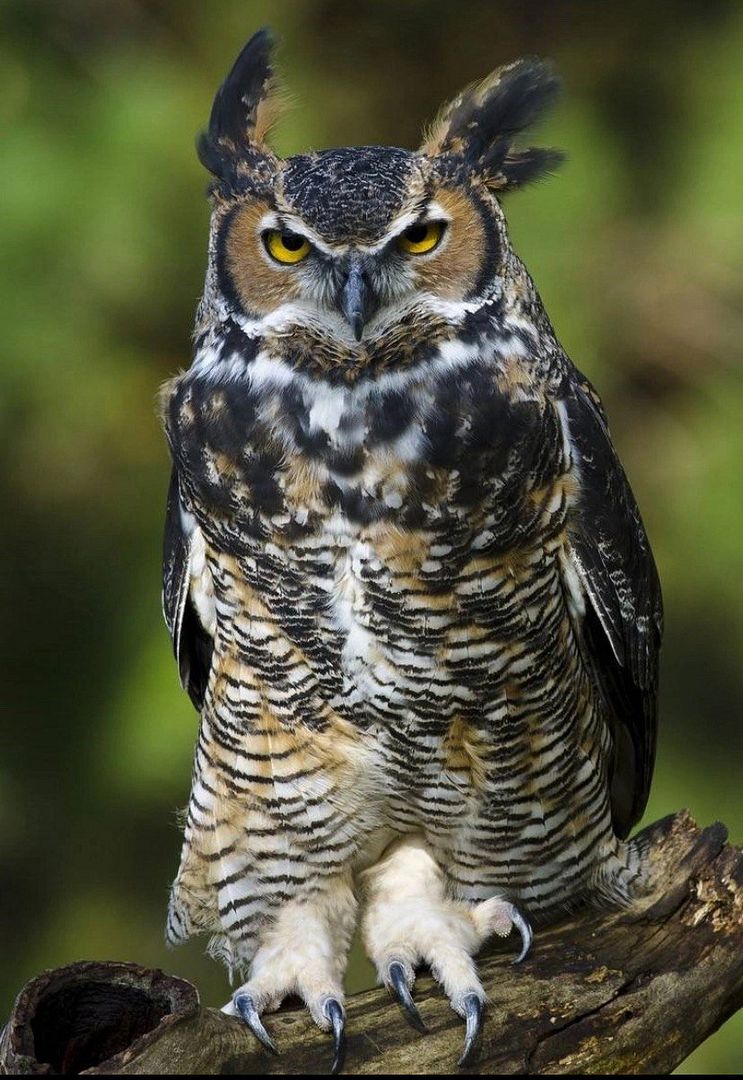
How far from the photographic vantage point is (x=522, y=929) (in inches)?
83.4

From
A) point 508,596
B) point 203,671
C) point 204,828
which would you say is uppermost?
point 508,596

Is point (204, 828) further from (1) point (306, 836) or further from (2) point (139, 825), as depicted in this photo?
(2) point (139, 825)

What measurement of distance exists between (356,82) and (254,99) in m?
1.39

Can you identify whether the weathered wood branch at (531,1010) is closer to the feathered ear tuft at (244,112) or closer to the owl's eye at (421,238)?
the owl's eye at (421,238)

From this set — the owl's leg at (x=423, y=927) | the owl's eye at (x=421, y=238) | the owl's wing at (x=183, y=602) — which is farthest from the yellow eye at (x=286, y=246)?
the owl's leg at (x=423, y=927)

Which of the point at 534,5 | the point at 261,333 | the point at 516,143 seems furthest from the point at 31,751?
the point at 534,5

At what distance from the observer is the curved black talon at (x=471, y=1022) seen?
1.89 metres

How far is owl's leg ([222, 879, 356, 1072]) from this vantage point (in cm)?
195

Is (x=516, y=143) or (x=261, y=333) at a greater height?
(x=516, y=143)

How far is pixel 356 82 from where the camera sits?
344 centimetres

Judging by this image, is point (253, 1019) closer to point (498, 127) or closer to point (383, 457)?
point (383, 457)

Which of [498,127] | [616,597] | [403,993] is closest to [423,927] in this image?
[403,993]

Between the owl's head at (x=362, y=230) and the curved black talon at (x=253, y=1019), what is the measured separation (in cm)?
88

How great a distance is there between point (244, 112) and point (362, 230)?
388 millimetres
